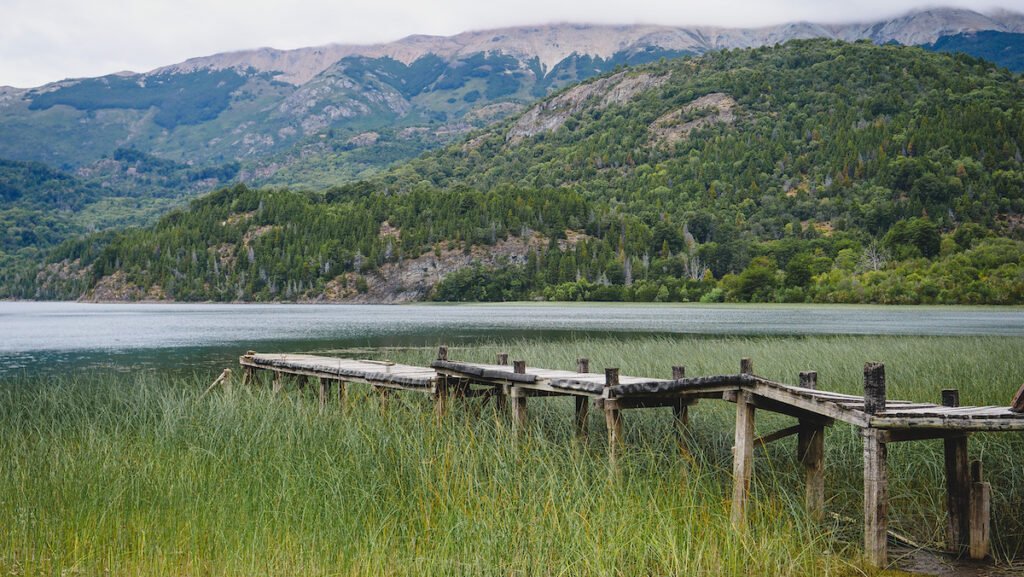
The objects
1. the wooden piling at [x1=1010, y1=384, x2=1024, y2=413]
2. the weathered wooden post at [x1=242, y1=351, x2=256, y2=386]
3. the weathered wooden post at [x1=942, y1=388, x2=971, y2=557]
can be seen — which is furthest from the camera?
the weathered wooden post at [x1=242, y1=351, x2=256, y2=386]

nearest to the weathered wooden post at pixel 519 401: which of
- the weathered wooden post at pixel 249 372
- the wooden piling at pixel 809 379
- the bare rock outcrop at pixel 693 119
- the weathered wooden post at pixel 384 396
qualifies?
the weathered wooden post at pixel 384 396

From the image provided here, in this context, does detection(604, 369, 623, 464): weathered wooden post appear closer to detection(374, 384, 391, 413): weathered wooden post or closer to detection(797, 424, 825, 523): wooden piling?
detection(797, 424, 825, 523): wooden piling

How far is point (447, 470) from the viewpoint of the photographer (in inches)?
369

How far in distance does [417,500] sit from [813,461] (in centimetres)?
443

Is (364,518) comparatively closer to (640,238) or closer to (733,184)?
(640,238)

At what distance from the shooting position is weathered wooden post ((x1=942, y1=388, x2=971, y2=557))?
841cm

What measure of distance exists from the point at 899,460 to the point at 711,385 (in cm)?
289

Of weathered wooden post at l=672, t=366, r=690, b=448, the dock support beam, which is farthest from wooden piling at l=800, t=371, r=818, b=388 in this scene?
the dock support beam

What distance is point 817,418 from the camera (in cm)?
946

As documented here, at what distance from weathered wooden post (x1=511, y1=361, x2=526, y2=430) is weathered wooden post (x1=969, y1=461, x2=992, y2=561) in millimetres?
5342

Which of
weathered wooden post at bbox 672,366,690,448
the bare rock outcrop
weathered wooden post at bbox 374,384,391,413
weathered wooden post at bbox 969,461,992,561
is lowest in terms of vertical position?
weathered wooden post at bbox 969,461,992,561

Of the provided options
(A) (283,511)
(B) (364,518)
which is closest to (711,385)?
(B) (364,518)

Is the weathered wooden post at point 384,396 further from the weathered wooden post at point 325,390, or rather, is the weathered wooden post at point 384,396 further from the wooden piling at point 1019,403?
the wooden piling at point 1019,403

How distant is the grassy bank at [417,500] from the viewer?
23.7ft
